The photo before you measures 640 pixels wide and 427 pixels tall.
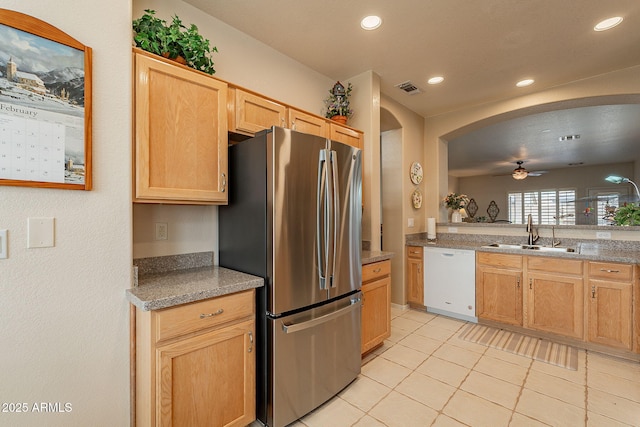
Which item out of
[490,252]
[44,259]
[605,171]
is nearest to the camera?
[44,259]

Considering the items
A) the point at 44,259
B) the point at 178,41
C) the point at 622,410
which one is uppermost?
the point at 178,41

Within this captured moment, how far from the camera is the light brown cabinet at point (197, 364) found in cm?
132

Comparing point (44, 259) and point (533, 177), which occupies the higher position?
point (533, 177)

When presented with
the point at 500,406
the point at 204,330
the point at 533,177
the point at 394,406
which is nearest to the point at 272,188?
the point at 204,330

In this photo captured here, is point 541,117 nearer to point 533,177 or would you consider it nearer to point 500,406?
point 500,406

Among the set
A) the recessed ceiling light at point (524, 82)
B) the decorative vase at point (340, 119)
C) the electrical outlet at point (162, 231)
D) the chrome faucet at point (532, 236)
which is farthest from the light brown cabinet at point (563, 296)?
the electrical outlet at point (162, 231)

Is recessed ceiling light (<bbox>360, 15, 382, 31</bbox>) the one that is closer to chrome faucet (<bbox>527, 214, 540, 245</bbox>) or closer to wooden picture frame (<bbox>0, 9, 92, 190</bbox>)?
wooden picture frame (<bbox>0, 9, 92, 190</bbox>)

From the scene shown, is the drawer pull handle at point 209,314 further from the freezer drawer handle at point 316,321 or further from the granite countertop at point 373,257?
the granite countertop at point 373,257

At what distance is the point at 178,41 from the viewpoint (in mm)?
1655

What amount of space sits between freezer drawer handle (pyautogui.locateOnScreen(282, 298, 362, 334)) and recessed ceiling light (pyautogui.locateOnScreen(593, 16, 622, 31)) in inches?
110

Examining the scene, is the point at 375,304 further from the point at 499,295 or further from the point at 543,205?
the point at 543,205

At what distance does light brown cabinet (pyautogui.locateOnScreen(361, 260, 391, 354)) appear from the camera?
7.98ft

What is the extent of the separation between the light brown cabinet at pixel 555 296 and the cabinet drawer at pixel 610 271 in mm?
88

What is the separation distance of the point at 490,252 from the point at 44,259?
366cm
